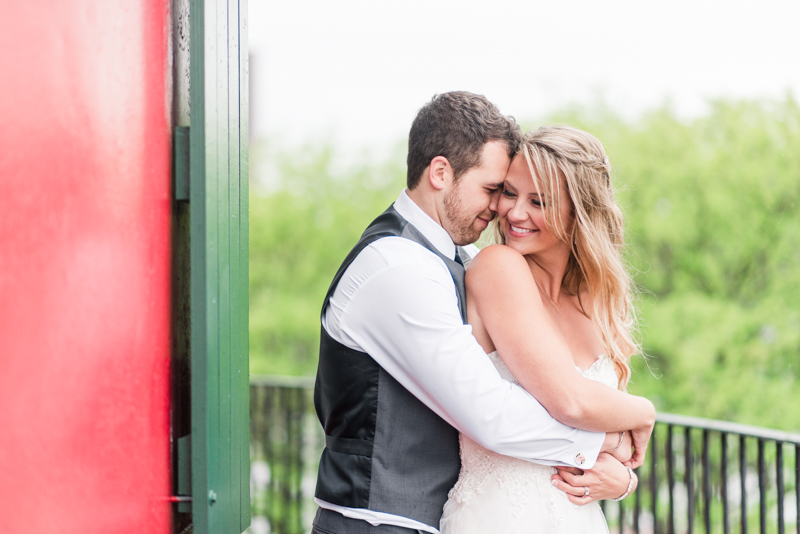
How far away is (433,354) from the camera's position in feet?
5.64

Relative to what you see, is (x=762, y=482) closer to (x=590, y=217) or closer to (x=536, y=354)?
(x=590, y=217)

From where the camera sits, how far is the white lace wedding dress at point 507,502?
6.31 ft

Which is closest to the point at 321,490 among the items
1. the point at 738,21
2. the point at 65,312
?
the point at 65,312

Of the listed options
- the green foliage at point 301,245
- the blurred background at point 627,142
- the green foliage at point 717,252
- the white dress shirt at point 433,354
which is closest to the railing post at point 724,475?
the white dress shirt at point 433,354

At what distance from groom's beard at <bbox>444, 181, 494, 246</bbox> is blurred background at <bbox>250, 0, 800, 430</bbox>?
108 inches

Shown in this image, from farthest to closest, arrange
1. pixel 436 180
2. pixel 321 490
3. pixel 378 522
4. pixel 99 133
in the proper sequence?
pixel 436 180, pixel 321 490, pixel 378 522, pixel 99 133

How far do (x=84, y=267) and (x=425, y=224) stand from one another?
1.16m

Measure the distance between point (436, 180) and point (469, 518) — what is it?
3.55ft

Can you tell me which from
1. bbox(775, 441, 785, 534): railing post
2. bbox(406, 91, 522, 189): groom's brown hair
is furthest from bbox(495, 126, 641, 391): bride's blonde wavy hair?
bbox(775, 441, 785, 534): railing post

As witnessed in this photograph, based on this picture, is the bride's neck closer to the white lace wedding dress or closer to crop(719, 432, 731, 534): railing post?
the white lace wedding dress

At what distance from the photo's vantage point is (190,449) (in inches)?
57.7

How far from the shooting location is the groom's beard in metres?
2.21

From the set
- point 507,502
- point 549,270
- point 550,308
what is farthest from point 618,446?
point 549,270

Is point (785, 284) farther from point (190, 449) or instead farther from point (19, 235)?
point (19, 235)
